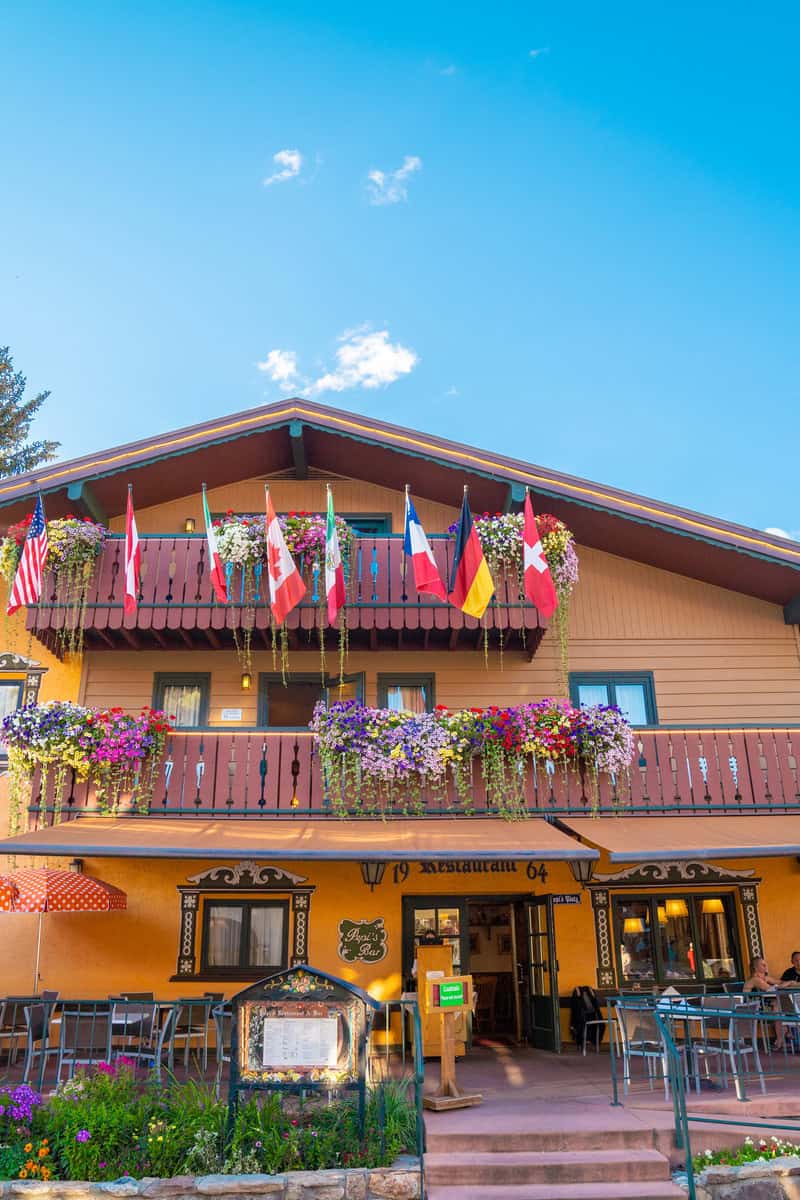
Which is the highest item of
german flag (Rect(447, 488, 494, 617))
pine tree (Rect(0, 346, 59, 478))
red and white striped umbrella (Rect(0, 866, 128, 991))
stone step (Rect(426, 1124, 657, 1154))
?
pine tree (Rect(0, 346, 59, 478))

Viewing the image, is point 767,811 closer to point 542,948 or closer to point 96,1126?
→ point 542,948

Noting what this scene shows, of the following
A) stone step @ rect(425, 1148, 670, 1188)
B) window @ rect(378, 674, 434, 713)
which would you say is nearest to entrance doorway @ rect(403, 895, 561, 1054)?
window @ rect(378, 674, 434, 713)

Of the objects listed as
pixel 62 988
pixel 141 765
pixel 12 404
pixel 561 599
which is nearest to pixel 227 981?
pixel 62 988

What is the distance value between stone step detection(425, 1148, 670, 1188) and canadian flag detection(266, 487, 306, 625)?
765 centimetres

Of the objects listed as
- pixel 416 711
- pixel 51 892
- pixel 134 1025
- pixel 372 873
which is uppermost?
pixel 416 711

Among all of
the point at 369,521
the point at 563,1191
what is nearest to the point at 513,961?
the point at 369,521

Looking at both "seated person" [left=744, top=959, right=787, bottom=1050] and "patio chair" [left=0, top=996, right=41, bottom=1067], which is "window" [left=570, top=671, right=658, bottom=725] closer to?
"seated person" [left=744, top=959, right=787, bottom=1050]

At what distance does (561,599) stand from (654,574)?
2.61 metres

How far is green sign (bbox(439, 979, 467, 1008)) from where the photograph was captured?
33.9ft

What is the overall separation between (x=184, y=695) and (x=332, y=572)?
4055 millimetres

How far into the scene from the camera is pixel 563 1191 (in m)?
8.40

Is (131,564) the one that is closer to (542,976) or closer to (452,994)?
(452,994)

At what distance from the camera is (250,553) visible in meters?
15.6

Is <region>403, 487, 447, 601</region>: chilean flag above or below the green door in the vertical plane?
above
